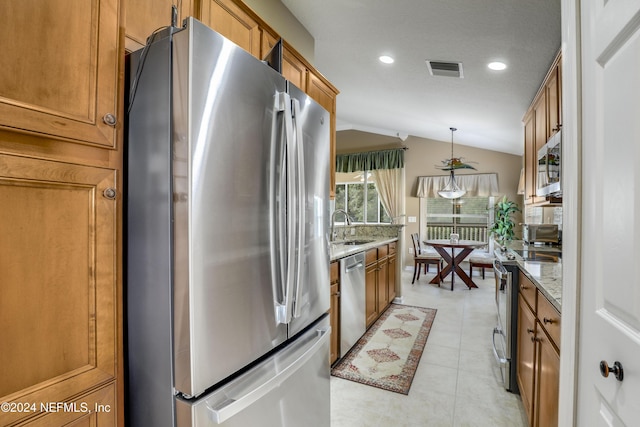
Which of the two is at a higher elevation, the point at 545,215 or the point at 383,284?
the point at 545,215

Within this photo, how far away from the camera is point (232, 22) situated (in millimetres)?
1677

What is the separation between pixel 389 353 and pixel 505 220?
436 centimetres

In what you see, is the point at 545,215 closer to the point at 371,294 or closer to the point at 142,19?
the point at 371,294

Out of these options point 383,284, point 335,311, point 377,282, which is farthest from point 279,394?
point 383,284

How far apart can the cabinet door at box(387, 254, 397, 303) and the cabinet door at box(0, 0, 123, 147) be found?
3698 mm

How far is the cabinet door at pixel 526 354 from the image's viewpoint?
→ 1.70m

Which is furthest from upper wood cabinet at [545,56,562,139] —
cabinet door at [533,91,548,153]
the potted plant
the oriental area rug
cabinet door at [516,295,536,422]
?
the potted plant

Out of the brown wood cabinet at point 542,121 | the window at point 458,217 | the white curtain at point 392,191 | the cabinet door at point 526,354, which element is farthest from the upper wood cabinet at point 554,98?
the white curtain at point 392,191

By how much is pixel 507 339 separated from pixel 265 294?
1974mm

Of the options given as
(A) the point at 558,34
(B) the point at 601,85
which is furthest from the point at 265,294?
(A) the point at 558,34

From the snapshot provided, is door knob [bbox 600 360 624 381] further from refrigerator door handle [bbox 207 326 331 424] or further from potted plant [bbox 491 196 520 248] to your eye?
potted plant [bbox 491 196 520 248]

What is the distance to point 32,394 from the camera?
762 mm

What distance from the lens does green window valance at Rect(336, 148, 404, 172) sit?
22.8 ft

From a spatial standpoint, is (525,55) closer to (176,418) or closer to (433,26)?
(433,26)
